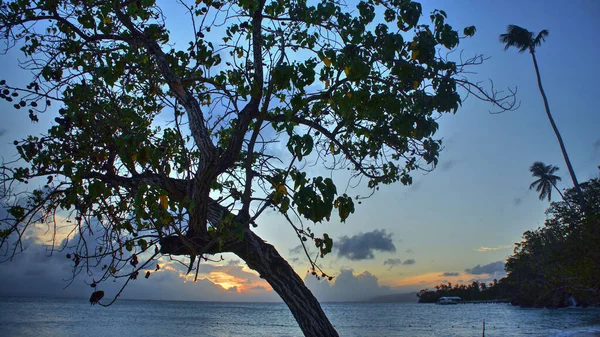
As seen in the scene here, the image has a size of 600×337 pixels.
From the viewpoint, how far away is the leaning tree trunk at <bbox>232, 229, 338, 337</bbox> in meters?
4.48

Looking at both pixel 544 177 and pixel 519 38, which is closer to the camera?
pixel 519 38

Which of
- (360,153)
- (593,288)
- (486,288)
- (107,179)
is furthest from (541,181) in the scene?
(486,288)

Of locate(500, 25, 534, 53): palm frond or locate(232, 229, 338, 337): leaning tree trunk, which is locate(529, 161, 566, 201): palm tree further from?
locate(232, 229, 338, 337): leaning tree trunk

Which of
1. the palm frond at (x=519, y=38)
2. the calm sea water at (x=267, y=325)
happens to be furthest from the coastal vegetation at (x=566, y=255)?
the palm frond at (x=519, y=38)

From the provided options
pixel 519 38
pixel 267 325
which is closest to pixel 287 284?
pixel 519 38

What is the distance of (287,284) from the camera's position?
4555mm

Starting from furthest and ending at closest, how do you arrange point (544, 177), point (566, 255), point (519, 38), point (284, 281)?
point (544, 177)
point (519, 38)
point (566, 255)
point (284, 281)

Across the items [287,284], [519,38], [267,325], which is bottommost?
[267,325]

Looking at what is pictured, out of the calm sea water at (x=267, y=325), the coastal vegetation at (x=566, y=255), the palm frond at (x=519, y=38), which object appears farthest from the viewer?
the calm sea water at (x=267, y=325)

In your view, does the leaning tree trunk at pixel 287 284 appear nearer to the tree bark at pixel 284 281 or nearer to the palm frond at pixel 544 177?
the tree bark at pixel 284 281

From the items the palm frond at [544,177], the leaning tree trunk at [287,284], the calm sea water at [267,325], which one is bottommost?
the calm sea water at [267,325]

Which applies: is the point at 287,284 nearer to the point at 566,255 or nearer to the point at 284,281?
the point at 284,281

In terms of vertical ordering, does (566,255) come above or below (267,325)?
above

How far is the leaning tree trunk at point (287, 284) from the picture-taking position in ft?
14.7
